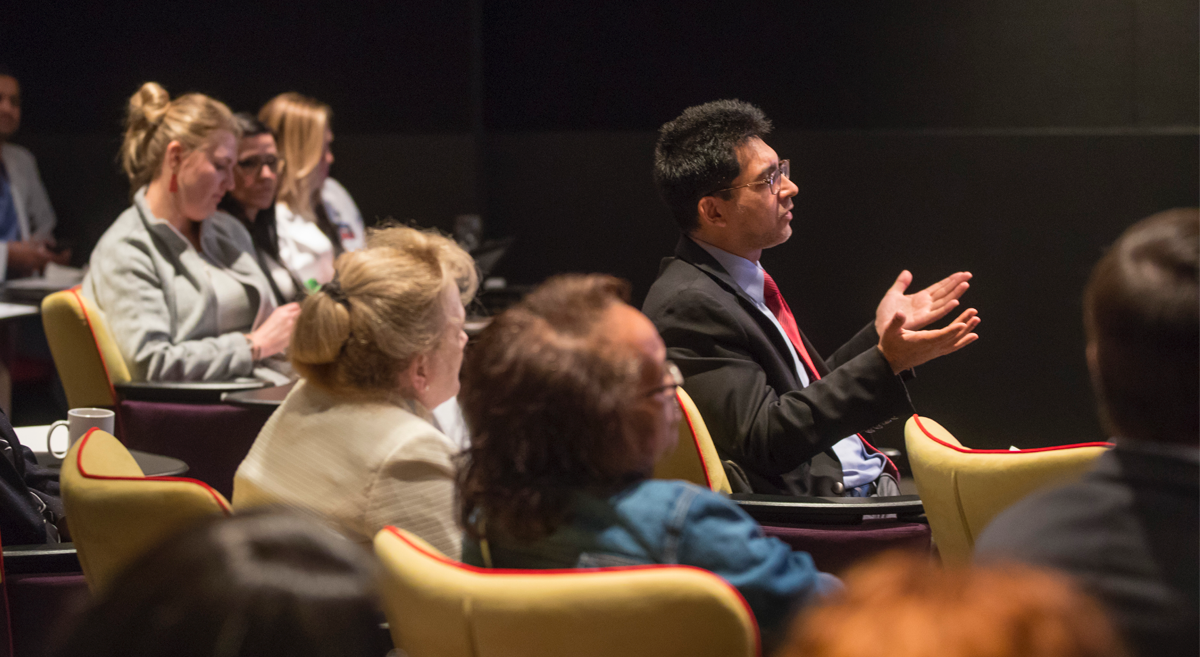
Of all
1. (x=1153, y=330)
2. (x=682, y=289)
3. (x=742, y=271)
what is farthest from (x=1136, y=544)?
(x=742, y=271)

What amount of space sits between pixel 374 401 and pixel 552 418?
0.56 m

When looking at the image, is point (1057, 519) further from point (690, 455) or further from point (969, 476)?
point (690, 455)

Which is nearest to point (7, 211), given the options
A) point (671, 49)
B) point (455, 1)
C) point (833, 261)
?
point (455, 1)

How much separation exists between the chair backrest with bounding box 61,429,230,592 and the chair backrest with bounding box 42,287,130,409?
1509 millimetres

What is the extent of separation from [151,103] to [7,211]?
251 centimetres

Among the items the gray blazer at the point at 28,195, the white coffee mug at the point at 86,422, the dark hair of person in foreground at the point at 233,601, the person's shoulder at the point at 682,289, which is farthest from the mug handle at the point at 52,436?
the gray blazer at the point at 28,195

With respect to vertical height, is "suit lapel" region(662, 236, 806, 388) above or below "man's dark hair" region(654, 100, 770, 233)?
below

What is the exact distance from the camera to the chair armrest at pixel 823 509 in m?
1.98

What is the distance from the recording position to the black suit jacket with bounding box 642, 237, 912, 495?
2.05 metres

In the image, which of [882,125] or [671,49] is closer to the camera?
[882,125]

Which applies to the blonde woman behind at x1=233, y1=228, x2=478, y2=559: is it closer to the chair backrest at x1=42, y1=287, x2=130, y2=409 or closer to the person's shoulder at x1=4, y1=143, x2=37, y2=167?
the chair backrest at x1=42, y1=287, x2=130, y2=409

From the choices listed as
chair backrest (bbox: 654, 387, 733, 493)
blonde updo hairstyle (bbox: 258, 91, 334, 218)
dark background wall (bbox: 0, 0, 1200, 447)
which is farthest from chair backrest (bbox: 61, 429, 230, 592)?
dark background wall (bbox: 0, 0, 1200, 447)

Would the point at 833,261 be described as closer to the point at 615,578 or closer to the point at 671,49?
the point at 671,49

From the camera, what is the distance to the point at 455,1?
548 centimetres
